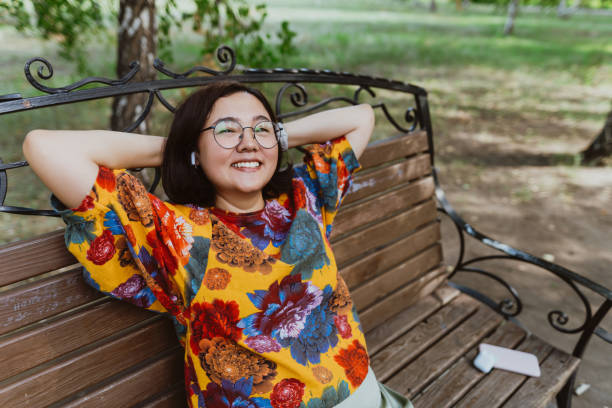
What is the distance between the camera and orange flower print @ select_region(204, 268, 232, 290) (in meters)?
1.43

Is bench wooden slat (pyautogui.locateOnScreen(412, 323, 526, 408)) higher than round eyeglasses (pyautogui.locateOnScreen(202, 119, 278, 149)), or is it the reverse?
round eyeglasses (pyautogui.locateOnScreen(202, 119, 278, 149))

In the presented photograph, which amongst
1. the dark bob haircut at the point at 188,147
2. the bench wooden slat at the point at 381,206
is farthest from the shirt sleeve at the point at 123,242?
the bench wooden slat at the point at 381,206

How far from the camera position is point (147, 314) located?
159 cm

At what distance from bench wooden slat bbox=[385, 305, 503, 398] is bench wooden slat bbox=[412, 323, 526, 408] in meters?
0.03

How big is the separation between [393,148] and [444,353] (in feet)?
3.34

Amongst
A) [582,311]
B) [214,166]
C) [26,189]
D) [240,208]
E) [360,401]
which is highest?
[214,166]

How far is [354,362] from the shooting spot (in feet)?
5.23

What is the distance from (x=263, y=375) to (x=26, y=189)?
4.63 metres

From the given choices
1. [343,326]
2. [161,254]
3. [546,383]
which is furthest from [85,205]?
[546,383]

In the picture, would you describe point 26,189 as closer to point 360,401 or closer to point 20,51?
point 360,401

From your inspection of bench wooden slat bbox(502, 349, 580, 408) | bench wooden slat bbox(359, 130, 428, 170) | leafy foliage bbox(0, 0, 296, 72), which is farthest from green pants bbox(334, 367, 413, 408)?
leafy foliage bbox(0, 0, 296, 72)

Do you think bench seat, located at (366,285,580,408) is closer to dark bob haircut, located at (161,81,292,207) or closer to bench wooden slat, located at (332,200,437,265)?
bench wooden slat, located at (332,200,437,265)

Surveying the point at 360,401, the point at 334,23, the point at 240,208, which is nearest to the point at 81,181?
the point at 240,208

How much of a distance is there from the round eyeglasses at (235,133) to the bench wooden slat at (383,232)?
758 millimetres
